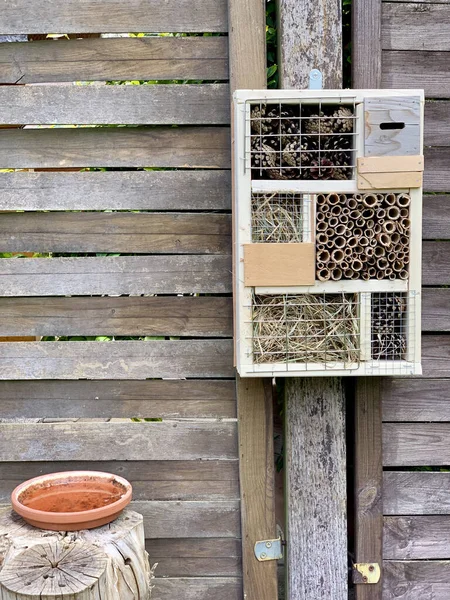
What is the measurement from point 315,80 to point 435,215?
1.76 ft

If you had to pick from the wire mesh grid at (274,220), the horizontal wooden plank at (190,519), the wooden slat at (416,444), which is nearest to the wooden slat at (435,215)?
the wire mesh grid at (274,220)

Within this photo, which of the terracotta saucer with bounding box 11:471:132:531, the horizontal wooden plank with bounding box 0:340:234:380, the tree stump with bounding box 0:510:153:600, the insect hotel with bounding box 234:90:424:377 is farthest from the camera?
the horizontal wooden plank with bounding box 0:340:234:380

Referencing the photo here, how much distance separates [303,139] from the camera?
1.73 meters

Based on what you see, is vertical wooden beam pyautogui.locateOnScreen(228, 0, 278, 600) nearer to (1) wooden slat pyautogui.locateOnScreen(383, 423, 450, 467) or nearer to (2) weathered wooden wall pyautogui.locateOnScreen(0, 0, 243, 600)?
(2) weathered wooden wall pyautogui.locateOnScreen(0, 0, 243, 600)

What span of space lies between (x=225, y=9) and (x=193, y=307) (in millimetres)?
878

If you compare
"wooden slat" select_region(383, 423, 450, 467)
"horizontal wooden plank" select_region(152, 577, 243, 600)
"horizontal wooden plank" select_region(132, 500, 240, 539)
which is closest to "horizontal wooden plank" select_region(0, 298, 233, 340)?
"horizontal wooden plank" select_region(132, 500, 240, 539)

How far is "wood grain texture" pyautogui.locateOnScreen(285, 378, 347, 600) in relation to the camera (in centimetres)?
193

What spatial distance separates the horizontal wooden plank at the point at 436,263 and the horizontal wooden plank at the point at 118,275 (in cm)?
60

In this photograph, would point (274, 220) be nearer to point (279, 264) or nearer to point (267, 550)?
point (279, 264)

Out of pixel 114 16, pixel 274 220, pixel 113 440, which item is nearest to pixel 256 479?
pixel 113 440

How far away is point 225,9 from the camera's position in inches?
75.0

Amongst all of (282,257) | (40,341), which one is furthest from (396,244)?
(40,341)

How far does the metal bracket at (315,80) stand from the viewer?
1.85 metres

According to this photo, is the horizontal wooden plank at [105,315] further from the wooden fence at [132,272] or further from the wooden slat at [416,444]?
the wooden slat at [416,444]
